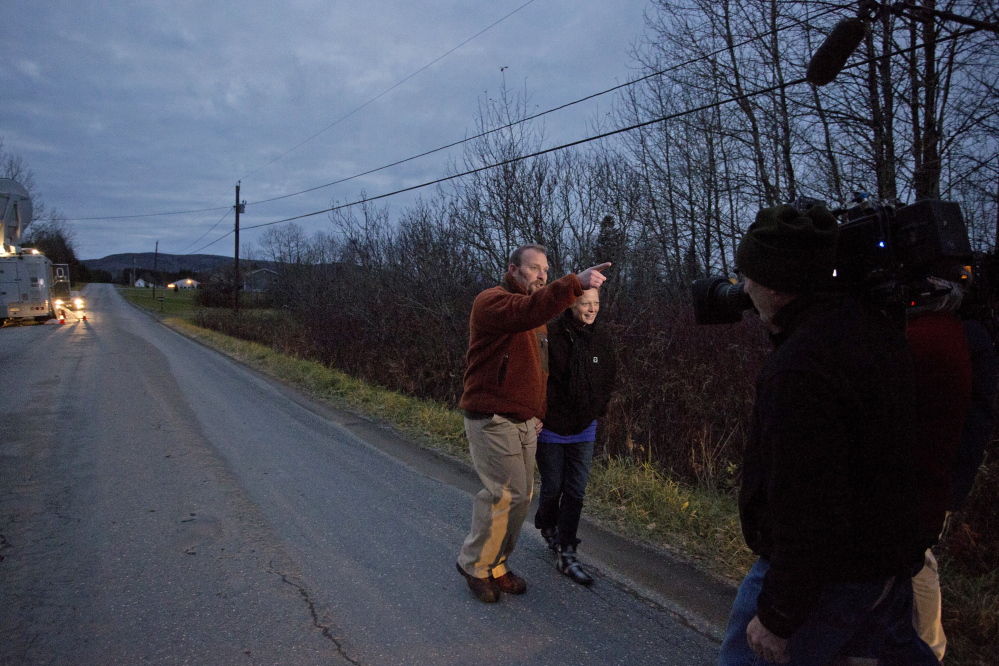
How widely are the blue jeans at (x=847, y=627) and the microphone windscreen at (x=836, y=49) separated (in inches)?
152

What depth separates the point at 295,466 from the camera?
5.98 meters

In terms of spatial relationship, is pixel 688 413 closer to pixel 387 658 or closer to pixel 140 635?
pixel 387 658

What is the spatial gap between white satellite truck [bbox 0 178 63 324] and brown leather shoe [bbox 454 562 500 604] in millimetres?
20450

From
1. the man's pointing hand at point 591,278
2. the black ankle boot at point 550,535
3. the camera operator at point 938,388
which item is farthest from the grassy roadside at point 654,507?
the man's pointing hand at point 591,278

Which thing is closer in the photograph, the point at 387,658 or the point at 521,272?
the point at 387,658

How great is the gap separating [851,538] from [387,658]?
213 centimetres

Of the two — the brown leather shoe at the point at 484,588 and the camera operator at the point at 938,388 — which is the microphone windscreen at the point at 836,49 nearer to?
the camera operator at the point at 938,388

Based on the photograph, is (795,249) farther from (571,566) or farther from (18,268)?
(18,268)

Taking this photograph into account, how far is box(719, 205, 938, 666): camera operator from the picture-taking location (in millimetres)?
1542

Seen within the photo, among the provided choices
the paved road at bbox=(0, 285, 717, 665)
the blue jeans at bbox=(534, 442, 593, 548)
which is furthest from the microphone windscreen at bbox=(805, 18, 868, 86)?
the paved road at bbox=(0, 285, 717, 665)

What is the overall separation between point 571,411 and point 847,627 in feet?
6.95

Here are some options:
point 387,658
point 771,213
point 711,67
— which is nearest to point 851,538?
point 771,213

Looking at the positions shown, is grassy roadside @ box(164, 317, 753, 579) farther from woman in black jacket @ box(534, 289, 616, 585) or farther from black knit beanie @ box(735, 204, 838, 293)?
black knit beanie @ box(735, 204, 838, 293)

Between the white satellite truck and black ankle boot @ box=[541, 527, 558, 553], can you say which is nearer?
black ankle boot @ box=[541, 527, 558, 553]
